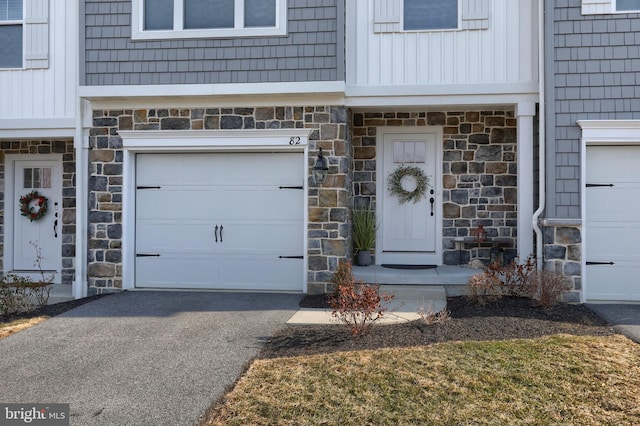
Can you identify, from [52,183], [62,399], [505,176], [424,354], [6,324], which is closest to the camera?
Answer: [62,399]

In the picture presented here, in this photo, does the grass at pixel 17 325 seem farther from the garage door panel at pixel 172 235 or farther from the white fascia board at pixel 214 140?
the white fascia board at pixel 214 140

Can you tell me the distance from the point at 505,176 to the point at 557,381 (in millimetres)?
4766

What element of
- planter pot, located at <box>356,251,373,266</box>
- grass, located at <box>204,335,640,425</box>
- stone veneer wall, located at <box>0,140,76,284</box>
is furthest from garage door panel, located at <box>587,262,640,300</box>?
stone veneer wall, located at <box>0,140,76,284</box>

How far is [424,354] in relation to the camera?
4.76 metres

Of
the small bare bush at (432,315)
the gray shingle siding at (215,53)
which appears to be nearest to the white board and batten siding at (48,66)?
the gray shingle siding at (215,53)

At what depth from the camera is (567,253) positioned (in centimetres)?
703

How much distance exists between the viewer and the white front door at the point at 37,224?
921 centimetres

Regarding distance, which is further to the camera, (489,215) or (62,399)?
(489,215)

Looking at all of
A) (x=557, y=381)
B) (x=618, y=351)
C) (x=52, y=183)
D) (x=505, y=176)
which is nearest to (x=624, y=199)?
(x=505, y=176)

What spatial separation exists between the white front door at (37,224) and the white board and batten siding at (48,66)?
1433 mm

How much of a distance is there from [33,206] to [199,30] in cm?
436

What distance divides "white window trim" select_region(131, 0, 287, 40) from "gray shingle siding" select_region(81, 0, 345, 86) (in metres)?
0.07

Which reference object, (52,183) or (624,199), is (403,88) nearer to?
(624,199)

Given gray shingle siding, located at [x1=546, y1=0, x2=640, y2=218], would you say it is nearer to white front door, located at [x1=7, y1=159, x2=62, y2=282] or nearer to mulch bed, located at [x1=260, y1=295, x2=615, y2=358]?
mulch bed, located at [x1=260, y1=295, x2=615, y2=358]
